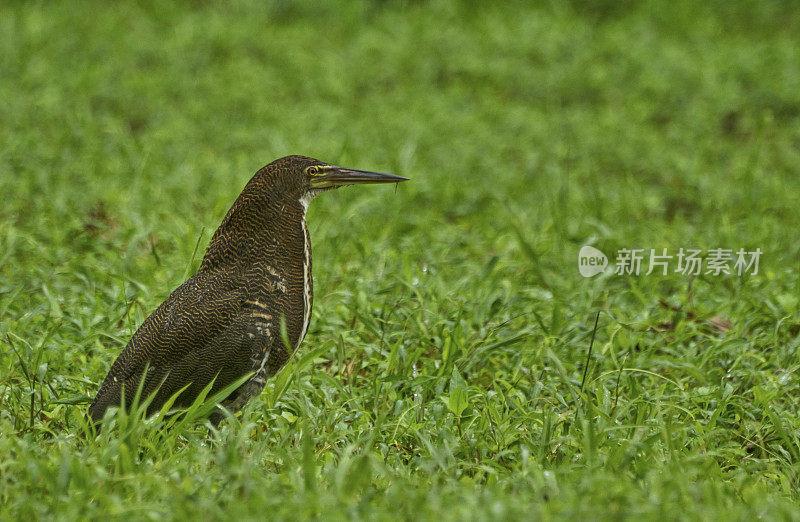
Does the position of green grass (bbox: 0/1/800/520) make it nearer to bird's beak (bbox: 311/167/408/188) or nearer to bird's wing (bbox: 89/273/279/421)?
bird's wing (bbox: 89/273/279/421)

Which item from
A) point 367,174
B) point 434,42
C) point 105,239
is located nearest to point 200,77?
point 434,42

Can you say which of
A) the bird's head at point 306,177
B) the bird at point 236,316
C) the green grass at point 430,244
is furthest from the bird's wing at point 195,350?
the bird's head at point 306,177

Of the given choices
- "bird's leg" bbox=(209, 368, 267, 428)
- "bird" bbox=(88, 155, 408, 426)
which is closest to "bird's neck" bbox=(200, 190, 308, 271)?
"bird" bbox=(88, 155, 408, 426)

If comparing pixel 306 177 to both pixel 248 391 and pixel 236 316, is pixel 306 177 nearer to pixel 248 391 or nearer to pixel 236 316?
pixel 236 316

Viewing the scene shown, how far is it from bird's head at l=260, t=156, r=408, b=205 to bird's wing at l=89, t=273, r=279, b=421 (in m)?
0.45

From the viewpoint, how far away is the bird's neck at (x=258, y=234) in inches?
130

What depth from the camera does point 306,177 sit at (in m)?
3.43

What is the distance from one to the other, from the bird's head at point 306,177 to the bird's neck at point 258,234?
6cm

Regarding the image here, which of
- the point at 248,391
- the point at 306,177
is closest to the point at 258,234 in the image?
the point at 306,177

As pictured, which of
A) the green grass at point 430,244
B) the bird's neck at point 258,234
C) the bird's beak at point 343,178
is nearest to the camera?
the green grass at point 430,244

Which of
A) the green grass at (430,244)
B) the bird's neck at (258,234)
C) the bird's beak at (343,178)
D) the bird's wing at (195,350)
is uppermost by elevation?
the bird's beak at (343,178)

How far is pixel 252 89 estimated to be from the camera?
7.40m

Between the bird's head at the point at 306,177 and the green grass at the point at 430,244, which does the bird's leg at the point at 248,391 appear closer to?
the green grass at the point at 430,244

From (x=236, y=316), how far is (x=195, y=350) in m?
0.18
